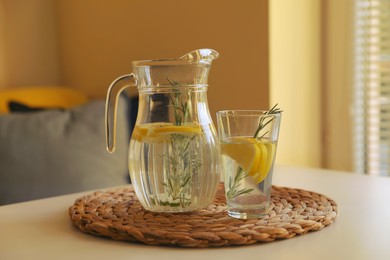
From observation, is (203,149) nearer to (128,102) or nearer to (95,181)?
(95,181)

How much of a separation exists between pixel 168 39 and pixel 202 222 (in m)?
1.43

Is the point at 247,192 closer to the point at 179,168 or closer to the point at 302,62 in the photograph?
the point at 179,168

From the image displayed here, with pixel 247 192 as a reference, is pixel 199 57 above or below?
above

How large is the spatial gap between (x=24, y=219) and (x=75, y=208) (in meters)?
0.08

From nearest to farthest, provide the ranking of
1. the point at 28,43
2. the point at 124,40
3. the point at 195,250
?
1. the point at 195,250
2. the point at 124,40
3. the point at 28,43

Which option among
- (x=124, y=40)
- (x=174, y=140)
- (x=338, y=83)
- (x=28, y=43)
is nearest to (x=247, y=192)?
(x=174, y=140)

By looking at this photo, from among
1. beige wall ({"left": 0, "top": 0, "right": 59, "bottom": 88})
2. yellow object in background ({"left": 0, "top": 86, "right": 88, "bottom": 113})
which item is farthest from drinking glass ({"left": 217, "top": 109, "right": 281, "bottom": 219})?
beige wall ({"left": 0, "top": 0, "right": 59, "bottom": 88})

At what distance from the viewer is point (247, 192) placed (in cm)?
88

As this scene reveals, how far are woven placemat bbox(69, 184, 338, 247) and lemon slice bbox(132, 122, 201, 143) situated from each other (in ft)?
0.36

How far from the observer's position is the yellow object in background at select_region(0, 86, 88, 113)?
236cm

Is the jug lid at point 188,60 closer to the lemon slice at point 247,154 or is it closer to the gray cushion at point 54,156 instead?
the lemon slice at point 247,154

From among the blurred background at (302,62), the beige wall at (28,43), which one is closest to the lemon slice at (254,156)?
the blurred background at (302,62)

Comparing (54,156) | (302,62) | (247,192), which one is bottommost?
(54,156)

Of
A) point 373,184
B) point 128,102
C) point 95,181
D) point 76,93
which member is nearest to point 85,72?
point 76,93
